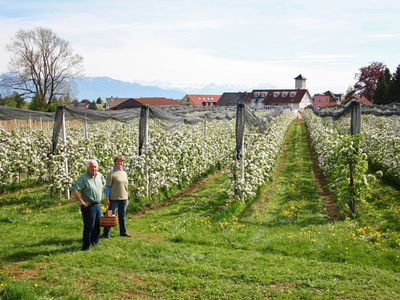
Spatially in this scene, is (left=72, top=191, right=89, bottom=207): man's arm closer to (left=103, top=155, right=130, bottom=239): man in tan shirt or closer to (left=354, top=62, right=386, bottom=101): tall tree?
(left=103, top=155, right=130, bottom=239): man in tan shirt

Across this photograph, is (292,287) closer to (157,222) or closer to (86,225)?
(86,225)

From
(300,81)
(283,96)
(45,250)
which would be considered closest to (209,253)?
(45,250)

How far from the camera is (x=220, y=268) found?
268 inches

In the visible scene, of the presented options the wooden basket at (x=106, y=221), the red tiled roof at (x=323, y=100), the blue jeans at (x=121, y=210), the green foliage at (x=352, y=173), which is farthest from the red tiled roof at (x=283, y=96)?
the wooden basket at (x=106, y=221)

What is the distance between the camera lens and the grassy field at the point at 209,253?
6.03 metres

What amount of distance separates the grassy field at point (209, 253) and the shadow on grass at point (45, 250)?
0.02 m

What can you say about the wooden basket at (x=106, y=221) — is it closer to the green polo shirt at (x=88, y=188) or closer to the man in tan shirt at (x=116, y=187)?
the green polo shirt at (x=88, y=188)

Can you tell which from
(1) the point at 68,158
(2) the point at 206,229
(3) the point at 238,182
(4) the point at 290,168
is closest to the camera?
(2) the point at 206,229

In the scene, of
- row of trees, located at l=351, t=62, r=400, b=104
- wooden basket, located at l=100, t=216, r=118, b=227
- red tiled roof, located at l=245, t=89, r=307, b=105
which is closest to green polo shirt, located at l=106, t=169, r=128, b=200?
wooden basket, located at l=100, t=216, r=118, b=227

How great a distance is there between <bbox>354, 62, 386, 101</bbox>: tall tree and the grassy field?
7913 cm

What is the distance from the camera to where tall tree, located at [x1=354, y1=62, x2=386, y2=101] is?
3297 inches

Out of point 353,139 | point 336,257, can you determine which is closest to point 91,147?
point 353,139

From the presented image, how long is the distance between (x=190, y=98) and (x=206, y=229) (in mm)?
98392

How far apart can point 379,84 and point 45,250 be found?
67.9 metres
